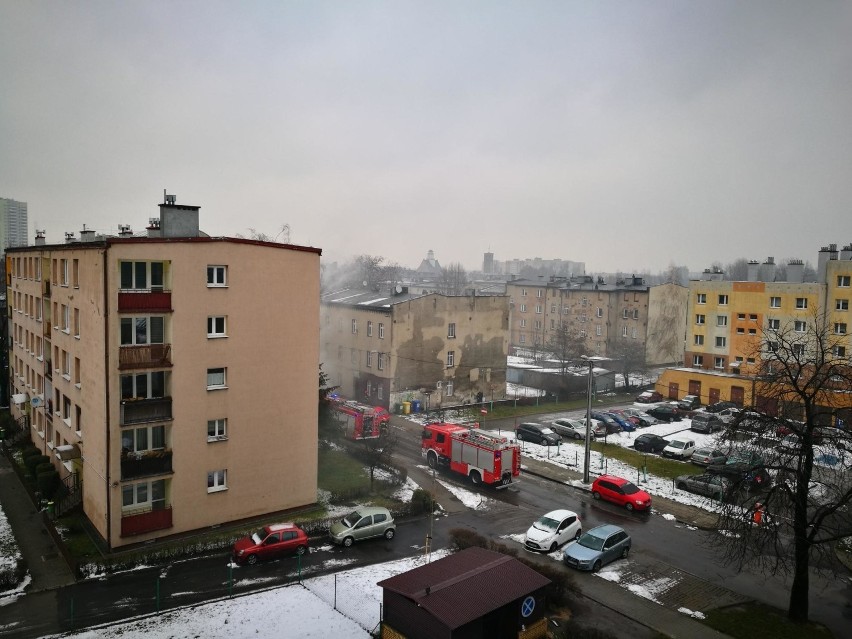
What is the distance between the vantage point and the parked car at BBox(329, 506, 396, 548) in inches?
935

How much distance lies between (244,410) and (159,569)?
6.28 metres

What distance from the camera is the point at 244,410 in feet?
80.8

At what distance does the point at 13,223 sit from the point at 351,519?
11512 cm

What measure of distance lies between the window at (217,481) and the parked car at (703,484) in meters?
22.0

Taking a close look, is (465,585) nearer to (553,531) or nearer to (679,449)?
(553,531)

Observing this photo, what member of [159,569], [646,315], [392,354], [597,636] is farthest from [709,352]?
[159,569]

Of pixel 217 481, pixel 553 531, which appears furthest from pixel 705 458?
pixel 217 481

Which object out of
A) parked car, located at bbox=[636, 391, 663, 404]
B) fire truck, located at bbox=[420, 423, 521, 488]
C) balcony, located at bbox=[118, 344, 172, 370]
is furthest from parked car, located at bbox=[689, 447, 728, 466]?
balcony, located at bbox=[118, 344, 172, 370]

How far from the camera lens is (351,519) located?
24250mm

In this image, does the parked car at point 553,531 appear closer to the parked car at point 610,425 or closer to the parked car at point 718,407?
the parked car at point 610,425

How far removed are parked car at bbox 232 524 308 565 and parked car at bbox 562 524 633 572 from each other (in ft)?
32.0

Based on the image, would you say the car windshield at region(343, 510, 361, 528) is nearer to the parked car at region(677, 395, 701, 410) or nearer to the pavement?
the pavement

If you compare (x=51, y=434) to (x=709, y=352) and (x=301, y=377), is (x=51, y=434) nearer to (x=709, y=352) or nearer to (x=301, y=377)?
(x=301, y=377)

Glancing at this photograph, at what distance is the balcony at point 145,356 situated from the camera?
21.8 metres
